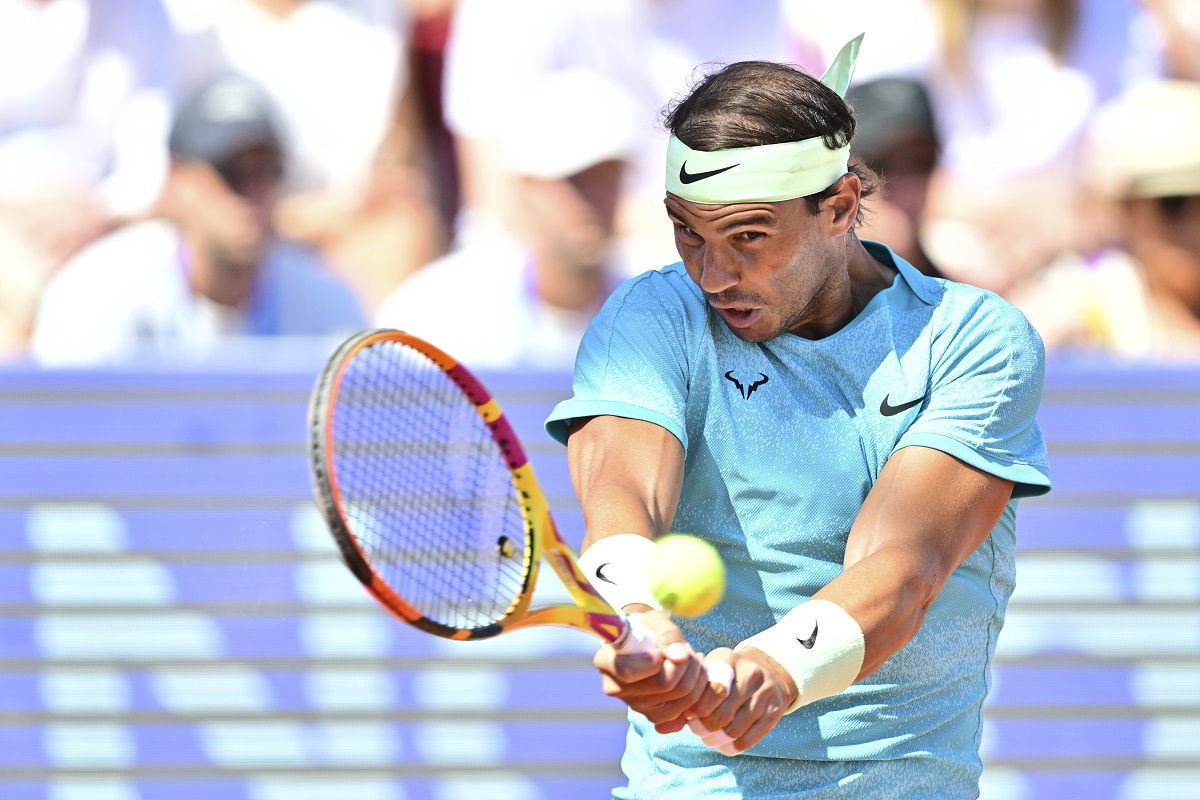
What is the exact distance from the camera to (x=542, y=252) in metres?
5.92

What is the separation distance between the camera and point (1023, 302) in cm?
589

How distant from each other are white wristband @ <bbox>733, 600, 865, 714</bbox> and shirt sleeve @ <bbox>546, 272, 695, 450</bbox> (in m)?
0.35

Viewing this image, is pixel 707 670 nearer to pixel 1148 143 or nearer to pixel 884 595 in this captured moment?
pixel 884 595

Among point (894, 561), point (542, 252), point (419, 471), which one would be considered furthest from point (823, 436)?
Answer: point (542, 252)

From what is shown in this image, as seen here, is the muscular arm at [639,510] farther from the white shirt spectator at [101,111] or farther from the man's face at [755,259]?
the white shirt spectator at [101,111]

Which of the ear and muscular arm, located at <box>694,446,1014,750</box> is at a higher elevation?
the ear

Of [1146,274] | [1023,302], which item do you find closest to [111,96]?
[1023,302]

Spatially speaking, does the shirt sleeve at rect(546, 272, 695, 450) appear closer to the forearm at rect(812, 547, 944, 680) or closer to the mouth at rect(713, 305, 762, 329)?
the mouth at rect(713, 305, 762, 329)

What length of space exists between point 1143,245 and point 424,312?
272cm

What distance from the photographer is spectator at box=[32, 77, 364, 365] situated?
5.93 m

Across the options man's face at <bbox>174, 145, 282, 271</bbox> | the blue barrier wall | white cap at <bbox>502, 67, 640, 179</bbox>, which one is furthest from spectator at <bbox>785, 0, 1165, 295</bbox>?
man's face at <bbox>174, 145, 282, 271</bbox>

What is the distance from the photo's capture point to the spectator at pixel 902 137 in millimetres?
5867

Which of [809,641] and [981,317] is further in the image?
[981,317]

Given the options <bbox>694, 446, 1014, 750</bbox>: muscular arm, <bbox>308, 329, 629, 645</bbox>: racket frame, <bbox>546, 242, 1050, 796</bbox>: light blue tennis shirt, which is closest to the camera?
<bbox>308, 329, 629, 645</bbox>: racket frame
